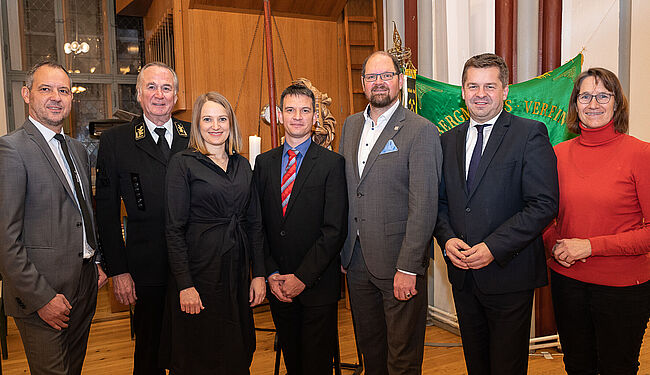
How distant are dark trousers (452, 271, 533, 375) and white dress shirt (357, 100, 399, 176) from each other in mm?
706

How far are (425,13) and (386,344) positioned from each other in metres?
3.01

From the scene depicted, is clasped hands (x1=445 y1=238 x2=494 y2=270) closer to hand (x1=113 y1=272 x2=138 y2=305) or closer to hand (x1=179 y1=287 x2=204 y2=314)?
hand (x1=179 y1=287 x2=204 y2=314)

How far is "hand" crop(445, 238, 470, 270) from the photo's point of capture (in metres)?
2.09

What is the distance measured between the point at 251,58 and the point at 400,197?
3.18 metres

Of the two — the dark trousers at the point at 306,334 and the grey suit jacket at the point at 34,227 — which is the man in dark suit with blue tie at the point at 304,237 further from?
the grey suit jacket at the point at 34,227

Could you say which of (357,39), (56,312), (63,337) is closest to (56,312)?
(56,312)

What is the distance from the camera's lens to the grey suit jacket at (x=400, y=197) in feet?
7.18

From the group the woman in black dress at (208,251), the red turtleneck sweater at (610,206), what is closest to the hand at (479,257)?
the red turtleneck sweater at (610,206)

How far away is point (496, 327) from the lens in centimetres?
208

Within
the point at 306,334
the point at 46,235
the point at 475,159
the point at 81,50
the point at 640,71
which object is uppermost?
the point at 81,50

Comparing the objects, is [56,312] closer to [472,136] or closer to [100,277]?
[100,277]

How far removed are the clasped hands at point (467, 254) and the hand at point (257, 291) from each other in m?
0.86

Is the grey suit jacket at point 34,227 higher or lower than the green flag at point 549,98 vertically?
lower

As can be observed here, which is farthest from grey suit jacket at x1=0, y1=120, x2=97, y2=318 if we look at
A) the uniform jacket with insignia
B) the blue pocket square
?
the blue pocket square
